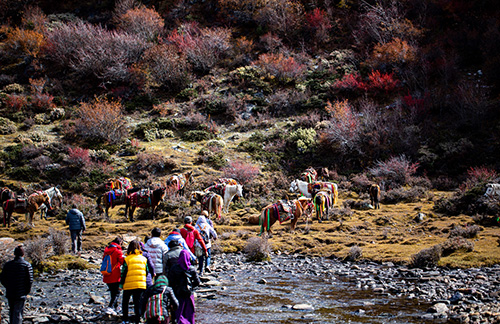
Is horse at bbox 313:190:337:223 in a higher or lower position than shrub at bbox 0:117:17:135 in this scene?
lower

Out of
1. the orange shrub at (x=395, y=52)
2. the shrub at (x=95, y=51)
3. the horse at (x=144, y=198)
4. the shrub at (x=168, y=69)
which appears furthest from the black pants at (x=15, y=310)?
the orange shrub at (x=395, y=52)

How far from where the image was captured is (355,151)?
25.9 meters

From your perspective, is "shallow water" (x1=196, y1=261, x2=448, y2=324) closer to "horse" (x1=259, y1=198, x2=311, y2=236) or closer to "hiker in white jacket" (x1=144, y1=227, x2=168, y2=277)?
"hiker in white jacket" (x1=144, y1=227, x2=168, y2=277)

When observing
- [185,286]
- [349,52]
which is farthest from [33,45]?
[185,286]

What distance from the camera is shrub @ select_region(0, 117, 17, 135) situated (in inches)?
1107

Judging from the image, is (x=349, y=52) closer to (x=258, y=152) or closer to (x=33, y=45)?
(x=258, y=152)

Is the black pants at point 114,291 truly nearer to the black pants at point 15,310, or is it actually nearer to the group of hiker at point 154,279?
the group of hiker at point 154,279

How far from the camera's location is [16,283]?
6.14 metres

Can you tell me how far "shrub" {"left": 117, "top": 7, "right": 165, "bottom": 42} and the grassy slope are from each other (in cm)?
2678

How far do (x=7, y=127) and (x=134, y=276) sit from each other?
91.1 ft

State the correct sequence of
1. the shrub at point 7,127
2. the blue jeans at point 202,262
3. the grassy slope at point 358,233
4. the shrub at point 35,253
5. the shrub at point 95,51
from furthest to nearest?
the shrub at point 95,51
the shrub at point 7,127
the grassy slope at point 358,233
the shrub at point 35,253
the blue jeans at point 202,262

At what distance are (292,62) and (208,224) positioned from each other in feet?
92.7

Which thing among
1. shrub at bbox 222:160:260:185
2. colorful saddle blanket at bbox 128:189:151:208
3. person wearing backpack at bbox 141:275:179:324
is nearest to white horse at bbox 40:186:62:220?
colorful saddle blanket at bbox 128:189:151:208

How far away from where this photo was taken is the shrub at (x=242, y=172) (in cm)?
2238
